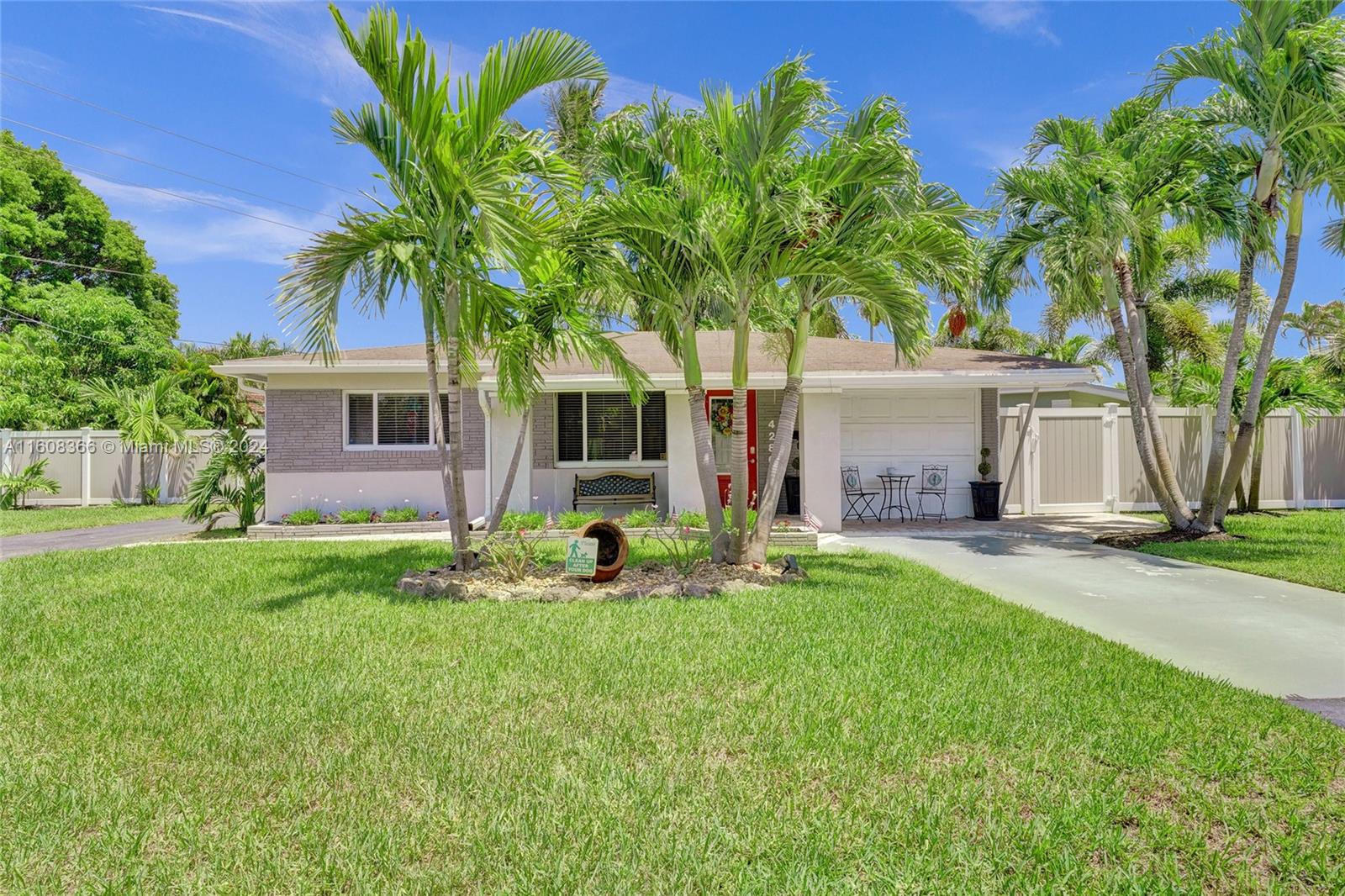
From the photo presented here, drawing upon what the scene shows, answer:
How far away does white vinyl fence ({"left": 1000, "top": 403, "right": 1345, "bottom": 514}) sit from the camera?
50.2 ft

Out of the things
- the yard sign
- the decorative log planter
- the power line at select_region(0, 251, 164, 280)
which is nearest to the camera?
the yard sign

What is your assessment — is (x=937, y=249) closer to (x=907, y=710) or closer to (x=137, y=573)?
(x=907, y=710)

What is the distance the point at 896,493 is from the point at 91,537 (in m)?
15.7

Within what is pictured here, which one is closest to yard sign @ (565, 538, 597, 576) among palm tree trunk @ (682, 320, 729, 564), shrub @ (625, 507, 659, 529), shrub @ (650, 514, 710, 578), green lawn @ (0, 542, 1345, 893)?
shrub @ (650, 514, 710, 578)

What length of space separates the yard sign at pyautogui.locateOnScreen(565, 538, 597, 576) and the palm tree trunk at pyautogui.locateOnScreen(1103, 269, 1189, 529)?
9096 millimetres

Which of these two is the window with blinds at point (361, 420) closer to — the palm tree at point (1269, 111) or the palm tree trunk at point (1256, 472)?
the palm tree at point (1269, 111)

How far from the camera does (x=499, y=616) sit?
6.46 meters

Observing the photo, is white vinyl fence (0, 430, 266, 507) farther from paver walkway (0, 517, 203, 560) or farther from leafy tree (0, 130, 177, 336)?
leafy tree (0, 130, 177, 336)

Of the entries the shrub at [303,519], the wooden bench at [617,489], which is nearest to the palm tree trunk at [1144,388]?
the wooden bench at [617,489]

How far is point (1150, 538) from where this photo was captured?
1130 centimetres

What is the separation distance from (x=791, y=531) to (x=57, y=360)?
86.7 ft

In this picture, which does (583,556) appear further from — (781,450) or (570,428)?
(570,428)

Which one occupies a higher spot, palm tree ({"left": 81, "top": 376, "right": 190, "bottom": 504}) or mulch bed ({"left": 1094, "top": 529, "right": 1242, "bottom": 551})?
palm tree ({"left": 81, "top": 376, "right": 190, "bottom": 504})

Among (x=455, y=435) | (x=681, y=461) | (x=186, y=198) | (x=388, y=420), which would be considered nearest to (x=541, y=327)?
(x=455, y=435)
